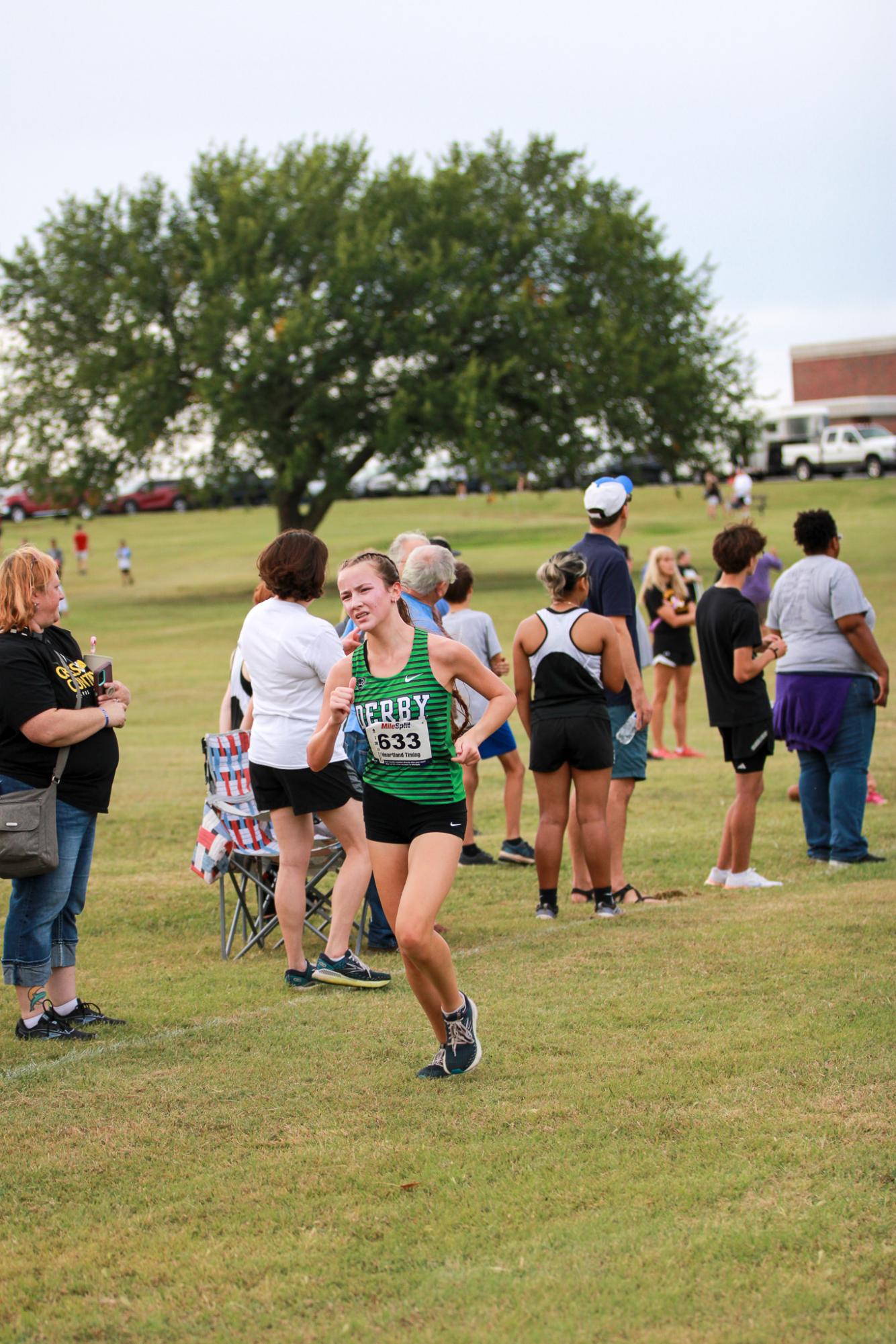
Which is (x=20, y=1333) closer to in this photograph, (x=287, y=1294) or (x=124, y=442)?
(x=287, y=1294)

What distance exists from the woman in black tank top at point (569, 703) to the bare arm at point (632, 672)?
19cm

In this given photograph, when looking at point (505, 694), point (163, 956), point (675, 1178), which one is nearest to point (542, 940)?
point (163, 956)

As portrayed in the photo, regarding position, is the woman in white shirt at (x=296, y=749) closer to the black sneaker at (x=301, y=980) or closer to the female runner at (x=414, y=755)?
the black sneaker at (x=301, y=980)

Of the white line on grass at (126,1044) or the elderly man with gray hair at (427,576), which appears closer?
the white line on grass at (126,1044)

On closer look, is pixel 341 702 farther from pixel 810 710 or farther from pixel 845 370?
pixel 845 370

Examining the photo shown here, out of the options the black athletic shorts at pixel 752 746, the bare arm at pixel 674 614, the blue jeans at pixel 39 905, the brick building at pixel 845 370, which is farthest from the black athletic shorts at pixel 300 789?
the brick building at pixel 845 370

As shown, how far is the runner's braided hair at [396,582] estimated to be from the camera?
5011 mm

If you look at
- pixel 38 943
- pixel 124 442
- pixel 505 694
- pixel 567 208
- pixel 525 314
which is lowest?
pixel 38 943

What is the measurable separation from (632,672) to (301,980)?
2.39m

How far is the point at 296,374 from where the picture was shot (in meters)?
34.8

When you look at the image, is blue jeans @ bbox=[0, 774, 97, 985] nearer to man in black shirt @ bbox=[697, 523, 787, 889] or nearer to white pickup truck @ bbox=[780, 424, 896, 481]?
man in black shirt @ bbox=[697, 523, 787, 889]

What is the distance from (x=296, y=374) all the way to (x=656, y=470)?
25.7 m

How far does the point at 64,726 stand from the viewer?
18.0 feet

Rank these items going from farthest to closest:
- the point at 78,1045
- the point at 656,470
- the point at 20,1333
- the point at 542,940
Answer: the point at 656,470 < the point at 542,940 < the point at 78,1045 < the point at 20,1333
